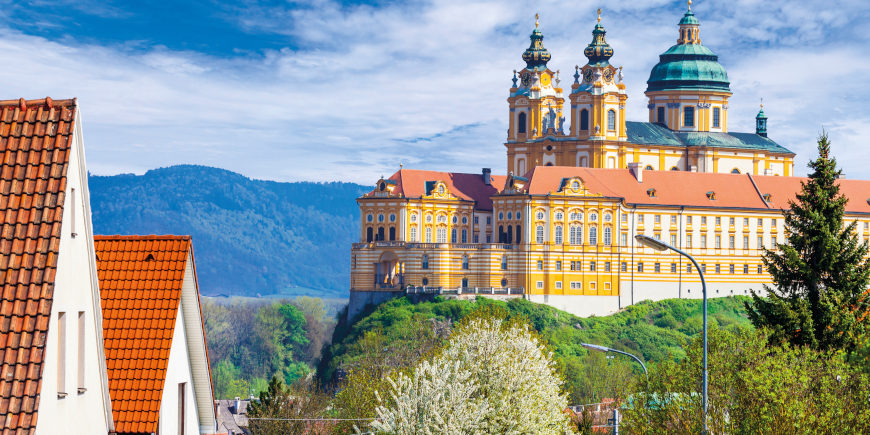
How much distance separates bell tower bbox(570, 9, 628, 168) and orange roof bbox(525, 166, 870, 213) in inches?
219

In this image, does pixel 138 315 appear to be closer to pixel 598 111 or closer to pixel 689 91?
pixel 598 111

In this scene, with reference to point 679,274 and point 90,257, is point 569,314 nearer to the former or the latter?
point 679,274

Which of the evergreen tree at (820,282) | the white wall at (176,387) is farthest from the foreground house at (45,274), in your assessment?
the evergreen tree at (820,282)

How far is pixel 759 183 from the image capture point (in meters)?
148

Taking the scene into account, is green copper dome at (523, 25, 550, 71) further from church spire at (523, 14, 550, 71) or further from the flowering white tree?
the flowering white tree

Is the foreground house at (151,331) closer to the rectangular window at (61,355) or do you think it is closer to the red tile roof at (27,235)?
the rectangular window at (61,355)

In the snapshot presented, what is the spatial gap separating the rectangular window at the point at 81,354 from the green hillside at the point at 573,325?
10561cm

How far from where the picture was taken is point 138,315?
18047mm

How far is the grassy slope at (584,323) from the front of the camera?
417 ft

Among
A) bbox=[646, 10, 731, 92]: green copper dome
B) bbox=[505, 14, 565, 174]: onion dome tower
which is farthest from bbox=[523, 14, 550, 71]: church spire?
bbox=[646, 10, 731, 92]: green copper dome

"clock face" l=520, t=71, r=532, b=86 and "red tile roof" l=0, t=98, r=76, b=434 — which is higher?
"clock face" l=520, t=71, r=532, b=86

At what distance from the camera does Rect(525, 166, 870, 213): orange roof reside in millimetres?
136375

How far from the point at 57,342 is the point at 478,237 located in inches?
4997

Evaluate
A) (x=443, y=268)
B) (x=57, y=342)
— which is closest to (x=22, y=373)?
(x=57, y=342)
